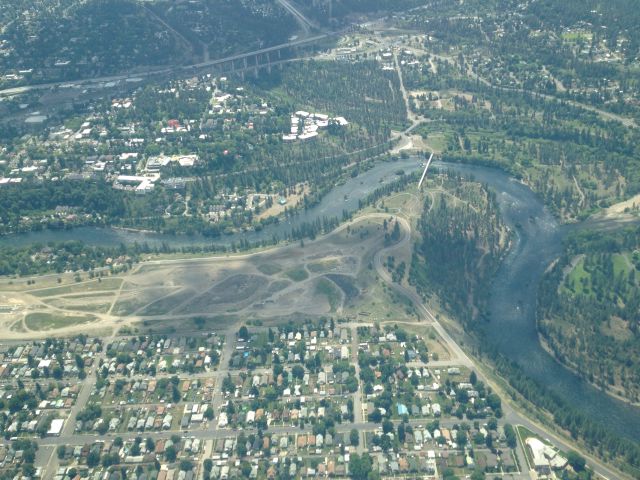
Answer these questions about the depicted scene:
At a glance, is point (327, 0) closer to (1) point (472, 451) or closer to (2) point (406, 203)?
(2) point (406, 203)

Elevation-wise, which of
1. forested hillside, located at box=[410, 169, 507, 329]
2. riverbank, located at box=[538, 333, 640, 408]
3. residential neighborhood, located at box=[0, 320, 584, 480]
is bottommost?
riverbank, located at box=[538, 333, 640, 408]

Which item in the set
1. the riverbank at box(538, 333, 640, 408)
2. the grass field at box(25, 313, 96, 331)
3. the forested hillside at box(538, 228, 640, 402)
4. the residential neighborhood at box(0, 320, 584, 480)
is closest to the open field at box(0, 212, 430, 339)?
Result: the grass field at box(25, 313, 96, 331)

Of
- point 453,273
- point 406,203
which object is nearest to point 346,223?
point 406,203

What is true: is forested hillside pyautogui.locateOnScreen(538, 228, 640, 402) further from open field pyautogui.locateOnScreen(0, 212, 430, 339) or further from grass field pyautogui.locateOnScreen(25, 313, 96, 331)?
grass field pyautogui.locateOnScreen(25, 313, 96, 331)

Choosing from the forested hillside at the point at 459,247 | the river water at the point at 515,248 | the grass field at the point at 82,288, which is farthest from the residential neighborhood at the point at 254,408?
the forested hillside at the point at 459,247

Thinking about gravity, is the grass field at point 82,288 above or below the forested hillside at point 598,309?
above

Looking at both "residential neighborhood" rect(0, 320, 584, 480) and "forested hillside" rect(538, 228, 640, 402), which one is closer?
"residential neighborhood" rect(0, 320, 584, 480)

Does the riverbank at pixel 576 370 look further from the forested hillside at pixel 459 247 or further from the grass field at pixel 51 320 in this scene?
the grass field at pixel 51 320

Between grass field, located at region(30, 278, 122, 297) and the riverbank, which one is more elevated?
grass field, located at region(30, 278, 122, 297)
